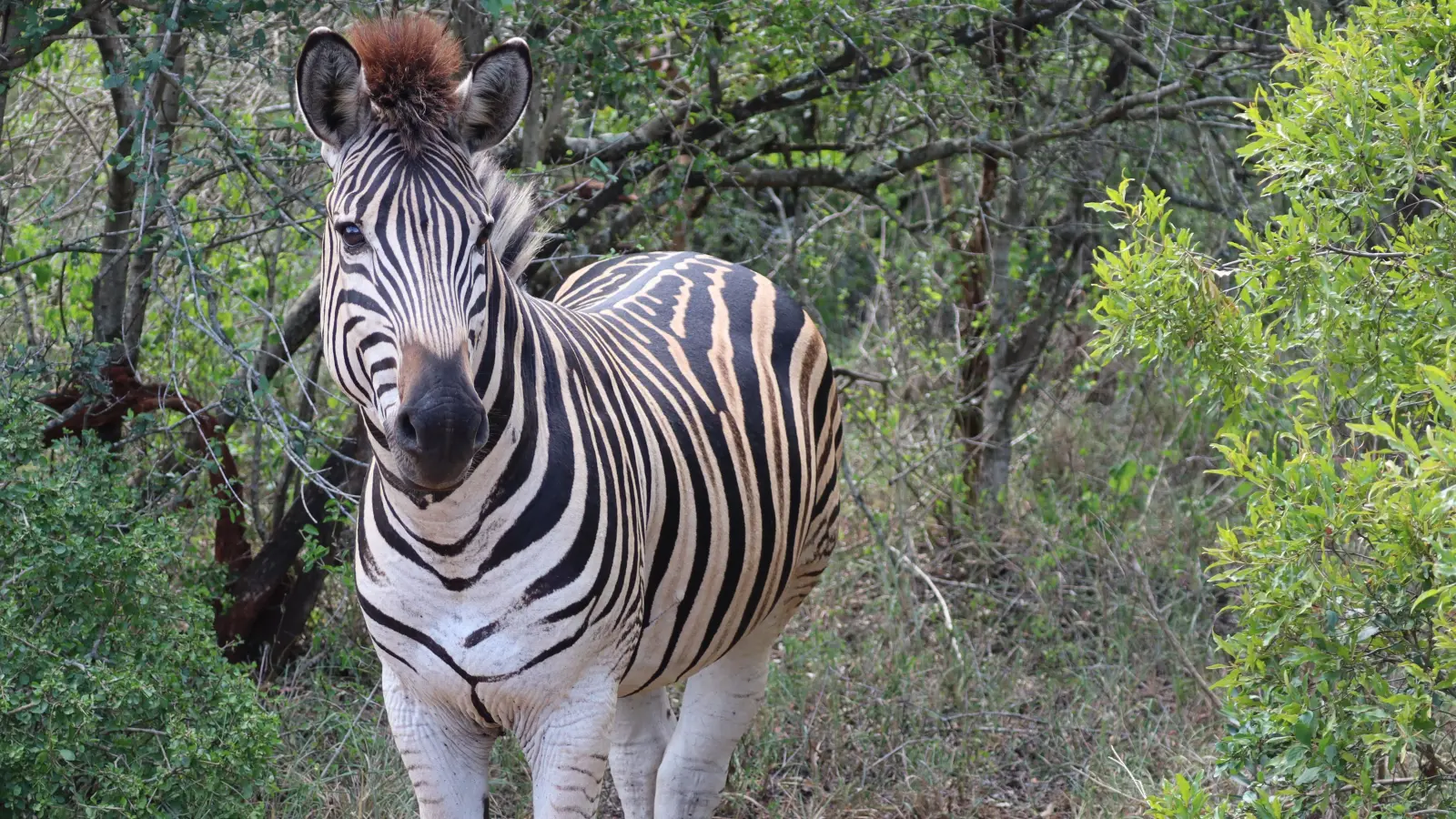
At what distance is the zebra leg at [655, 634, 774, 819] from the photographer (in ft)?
13.5

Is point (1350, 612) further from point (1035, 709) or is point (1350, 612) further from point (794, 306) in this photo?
point (1035, 709)

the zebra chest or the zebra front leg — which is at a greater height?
the zebra chest

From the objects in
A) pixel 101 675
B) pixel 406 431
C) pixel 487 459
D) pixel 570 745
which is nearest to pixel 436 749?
pixel 570 745

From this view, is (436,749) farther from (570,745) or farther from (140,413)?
(140,413)

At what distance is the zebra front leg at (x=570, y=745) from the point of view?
296cm

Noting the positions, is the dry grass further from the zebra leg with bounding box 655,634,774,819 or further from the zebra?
the zebra

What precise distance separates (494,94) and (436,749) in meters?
1.40

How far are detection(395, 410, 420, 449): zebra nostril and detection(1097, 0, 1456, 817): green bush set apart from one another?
5.39ft

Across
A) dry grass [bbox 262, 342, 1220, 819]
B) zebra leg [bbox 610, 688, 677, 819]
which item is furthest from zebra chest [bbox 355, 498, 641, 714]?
dry grass [bbox 262, 342, 1220, 819]

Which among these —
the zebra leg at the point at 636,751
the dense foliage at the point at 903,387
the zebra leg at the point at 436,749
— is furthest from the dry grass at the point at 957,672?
the zebra leg at the point at 436,749

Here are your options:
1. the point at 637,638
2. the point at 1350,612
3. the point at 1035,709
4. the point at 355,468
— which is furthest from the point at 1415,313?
the point at 355,468

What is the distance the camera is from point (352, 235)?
105 inches

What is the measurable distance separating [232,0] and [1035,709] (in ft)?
12.3

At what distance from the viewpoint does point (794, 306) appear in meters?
4.41
